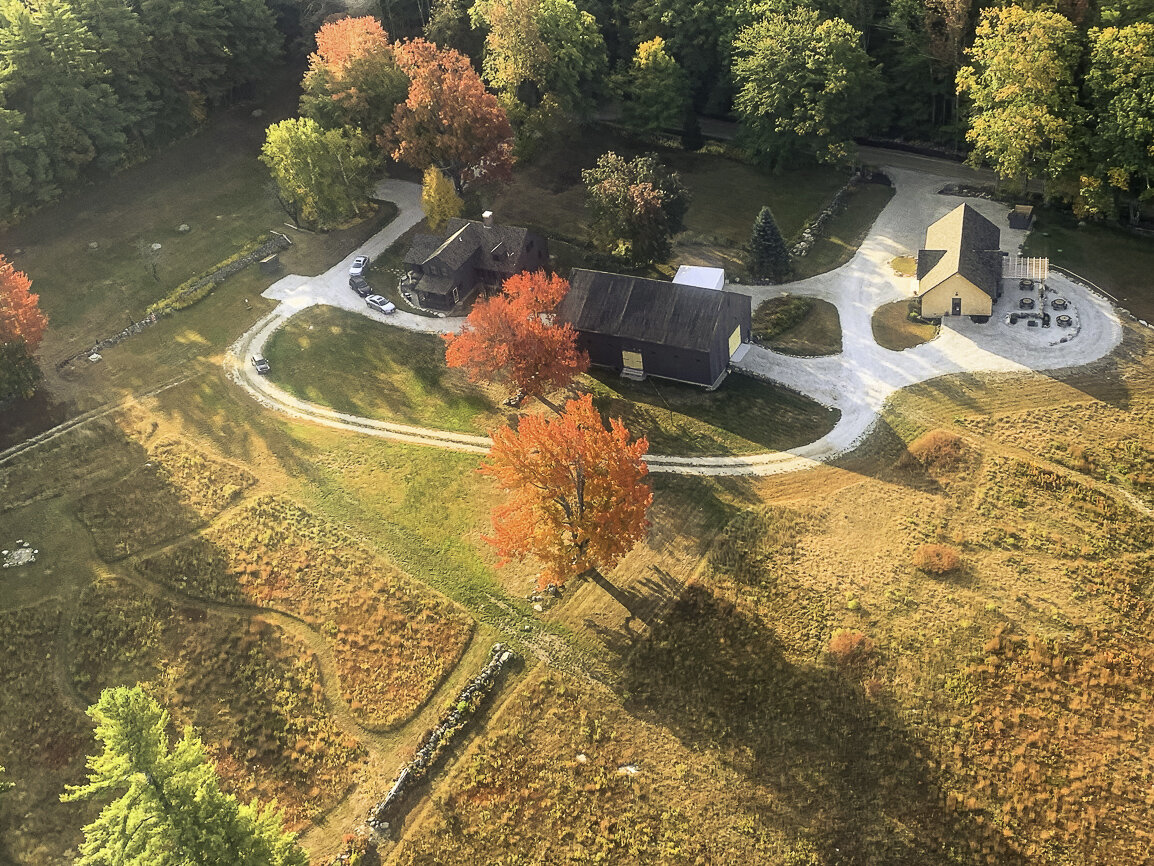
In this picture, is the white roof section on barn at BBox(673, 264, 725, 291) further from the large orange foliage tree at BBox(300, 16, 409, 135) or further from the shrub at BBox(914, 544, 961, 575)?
the large orange foliage tree at BBox(300, 16, 409, 135)

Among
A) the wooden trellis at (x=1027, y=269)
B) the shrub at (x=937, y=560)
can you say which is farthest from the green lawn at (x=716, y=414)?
the wooden trellis at (x=1027, y=269)

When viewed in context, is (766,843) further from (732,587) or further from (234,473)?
(234,473)

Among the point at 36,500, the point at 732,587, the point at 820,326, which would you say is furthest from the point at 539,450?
the point at 36,500

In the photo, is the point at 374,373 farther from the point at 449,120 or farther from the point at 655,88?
the point at 655,88

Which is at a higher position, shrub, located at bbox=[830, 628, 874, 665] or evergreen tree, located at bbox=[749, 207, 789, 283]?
evergreen tree, located at bbox=[749, 207, 789, 283]

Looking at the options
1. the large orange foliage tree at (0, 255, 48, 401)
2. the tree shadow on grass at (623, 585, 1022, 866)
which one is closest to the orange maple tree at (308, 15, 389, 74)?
the large orange foliage tree at (0, 255, 48, 401)

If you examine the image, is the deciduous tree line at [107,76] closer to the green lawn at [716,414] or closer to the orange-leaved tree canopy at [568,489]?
the green lawn at [716,414]

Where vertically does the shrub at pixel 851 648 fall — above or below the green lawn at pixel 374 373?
below
